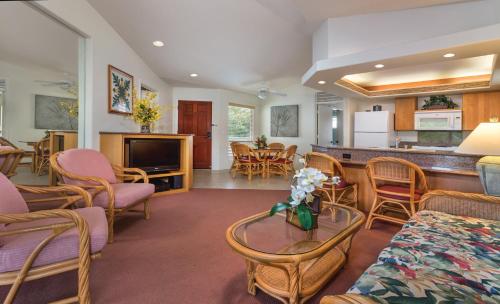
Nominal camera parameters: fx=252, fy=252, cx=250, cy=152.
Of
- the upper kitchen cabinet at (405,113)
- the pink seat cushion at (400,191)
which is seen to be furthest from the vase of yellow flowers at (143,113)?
the upper kitchen cabinet at (405,113)

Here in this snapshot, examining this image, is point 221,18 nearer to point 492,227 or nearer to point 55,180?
point 55,180

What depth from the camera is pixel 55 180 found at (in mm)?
2891

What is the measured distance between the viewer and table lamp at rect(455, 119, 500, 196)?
177cm

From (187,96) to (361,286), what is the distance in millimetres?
6946

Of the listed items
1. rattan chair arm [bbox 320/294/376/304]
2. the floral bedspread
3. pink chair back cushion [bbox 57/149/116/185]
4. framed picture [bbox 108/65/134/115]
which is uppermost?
framed picture [bbox 108/65/134/115]

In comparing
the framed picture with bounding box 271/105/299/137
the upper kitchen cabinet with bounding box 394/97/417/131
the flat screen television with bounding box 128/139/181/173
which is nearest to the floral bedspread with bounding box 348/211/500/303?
the flat screen television with bounding box 128/139/181/173

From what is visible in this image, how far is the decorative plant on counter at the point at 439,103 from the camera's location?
16.6 feet

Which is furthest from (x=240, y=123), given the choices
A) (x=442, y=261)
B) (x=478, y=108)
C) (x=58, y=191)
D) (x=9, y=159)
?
(x=442, y=261)

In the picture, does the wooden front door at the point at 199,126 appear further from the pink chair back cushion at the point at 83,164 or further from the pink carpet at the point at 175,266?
the pink chair back cushion at the point at 83,164

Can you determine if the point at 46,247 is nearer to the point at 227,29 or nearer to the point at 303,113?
the point at 227,29

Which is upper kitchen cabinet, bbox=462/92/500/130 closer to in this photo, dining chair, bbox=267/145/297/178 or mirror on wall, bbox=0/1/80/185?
dining chair, bbox=267/145/297/178

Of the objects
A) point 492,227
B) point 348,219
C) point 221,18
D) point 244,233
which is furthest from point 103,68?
point 492,227

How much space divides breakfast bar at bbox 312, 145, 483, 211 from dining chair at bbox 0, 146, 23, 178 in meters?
3.53

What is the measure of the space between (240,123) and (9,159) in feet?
20.3
